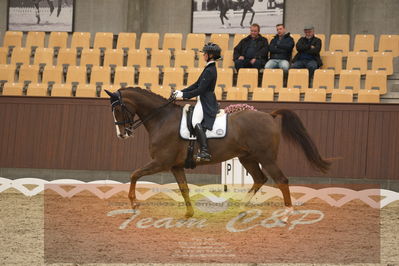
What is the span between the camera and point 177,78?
41.6 ft

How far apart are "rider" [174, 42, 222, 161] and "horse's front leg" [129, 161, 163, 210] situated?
1.90 feet

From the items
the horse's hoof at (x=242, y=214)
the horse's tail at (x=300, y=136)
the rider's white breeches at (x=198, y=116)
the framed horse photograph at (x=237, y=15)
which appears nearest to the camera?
the rider's white breeches at (x=198, y=116)

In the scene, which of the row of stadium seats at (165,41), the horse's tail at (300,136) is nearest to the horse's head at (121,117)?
the horse's tail at (300,136)

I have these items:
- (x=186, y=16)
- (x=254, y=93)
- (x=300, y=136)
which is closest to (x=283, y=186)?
(x=300, y=136)

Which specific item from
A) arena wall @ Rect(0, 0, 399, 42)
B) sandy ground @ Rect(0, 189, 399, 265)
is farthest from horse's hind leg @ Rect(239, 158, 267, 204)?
arena wall @ Rect(0, 0, 399, 42)

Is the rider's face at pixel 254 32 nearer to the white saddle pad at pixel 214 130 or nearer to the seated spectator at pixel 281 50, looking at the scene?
the seated spectator at pixel 281 50

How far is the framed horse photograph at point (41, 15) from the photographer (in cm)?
1705

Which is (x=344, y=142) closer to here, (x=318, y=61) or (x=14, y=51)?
(x=318, y=61)

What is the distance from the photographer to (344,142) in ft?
35.7

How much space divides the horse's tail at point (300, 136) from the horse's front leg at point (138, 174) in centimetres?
184

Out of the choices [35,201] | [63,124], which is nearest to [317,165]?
[35,201]

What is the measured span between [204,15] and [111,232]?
10706 millimetres

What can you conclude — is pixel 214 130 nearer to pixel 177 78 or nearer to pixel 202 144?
pixel 202 144

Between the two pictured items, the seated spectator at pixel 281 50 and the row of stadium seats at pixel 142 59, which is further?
the row of stadium seats at pixel 142 59
